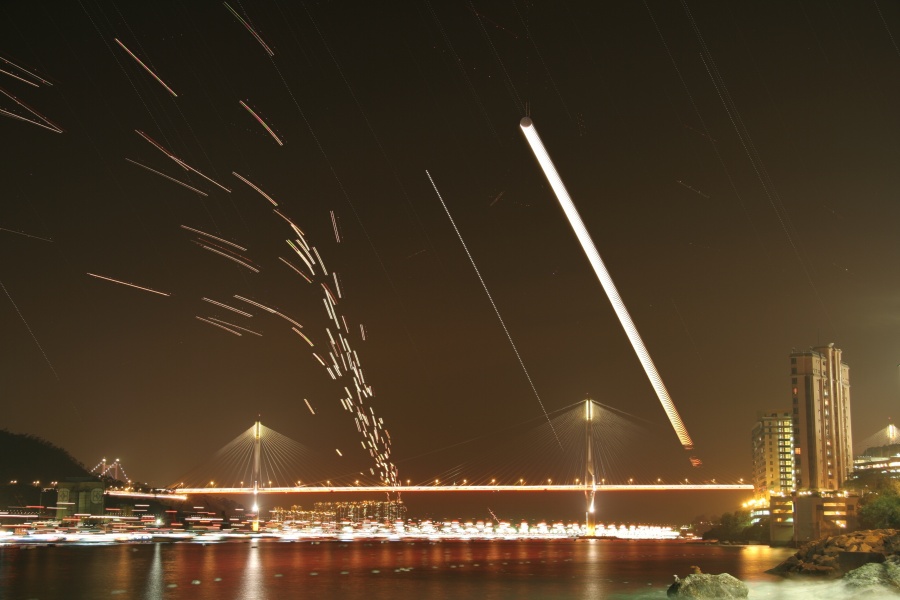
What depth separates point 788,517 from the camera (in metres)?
112

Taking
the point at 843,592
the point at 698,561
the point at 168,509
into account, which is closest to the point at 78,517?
the point at 168,509

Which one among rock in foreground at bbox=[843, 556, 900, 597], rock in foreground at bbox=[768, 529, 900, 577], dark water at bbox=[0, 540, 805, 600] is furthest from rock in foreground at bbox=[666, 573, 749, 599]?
rock in foreground at bbox=[768, 529, 900, 577]

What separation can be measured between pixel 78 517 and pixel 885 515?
302 feet

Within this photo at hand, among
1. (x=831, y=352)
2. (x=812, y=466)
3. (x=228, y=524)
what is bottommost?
(x=228, y=524)

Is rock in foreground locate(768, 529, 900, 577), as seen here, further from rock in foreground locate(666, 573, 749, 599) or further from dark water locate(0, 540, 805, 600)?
rock in foreground locate(666, 573, 749, 599)

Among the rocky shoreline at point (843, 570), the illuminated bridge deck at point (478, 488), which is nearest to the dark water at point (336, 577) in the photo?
the rocky shoreline at point (843, 570)

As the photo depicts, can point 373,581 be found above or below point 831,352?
below

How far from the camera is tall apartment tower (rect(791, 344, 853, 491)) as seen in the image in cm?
11469

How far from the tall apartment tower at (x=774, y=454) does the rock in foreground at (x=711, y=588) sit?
4491 inches

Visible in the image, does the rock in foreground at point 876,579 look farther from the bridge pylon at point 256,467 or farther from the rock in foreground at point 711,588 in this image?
the bridge pylon at point 256,467

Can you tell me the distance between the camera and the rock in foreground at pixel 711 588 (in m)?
31.1

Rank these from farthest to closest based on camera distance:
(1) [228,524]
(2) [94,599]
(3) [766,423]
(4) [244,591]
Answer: (1) [228,524], (3) [766,423], (4) [244,591], (2) [94,599]

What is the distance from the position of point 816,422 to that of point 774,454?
32840 mm

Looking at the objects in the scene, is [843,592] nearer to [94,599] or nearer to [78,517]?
[94,599]
